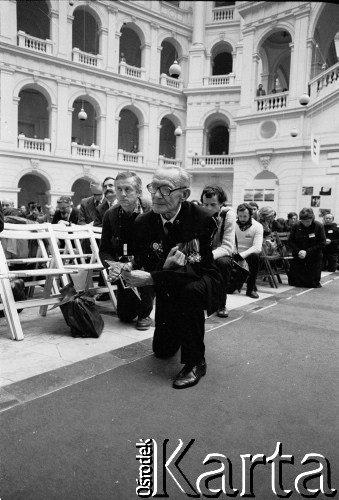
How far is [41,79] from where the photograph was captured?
20734 mm

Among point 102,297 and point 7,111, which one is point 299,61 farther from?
point 102,297

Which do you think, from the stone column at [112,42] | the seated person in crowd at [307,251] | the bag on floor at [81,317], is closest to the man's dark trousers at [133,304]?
the bag on floor at [81,317]

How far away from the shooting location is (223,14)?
86.2 feet

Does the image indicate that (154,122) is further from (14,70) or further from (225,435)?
(225,435)

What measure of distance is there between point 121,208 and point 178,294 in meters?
1.48

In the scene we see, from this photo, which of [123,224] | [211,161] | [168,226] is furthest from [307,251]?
[211,161]

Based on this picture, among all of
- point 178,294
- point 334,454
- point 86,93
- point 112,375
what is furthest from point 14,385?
point 86,93

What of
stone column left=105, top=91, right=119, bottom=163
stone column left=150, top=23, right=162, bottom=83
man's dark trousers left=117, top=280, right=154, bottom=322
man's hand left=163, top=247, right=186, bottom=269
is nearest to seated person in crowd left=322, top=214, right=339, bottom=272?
man's dark trousers left=117, top=280, right=154, bottom=322

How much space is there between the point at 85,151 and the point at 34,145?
2.81 meters

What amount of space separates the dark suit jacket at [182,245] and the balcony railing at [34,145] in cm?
1963

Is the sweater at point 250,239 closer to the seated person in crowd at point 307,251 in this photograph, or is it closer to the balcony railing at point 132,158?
the seated person in crowd at point 307,251

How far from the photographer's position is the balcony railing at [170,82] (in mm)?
24969

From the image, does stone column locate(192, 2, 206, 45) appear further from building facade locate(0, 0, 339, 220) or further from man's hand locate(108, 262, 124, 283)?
man's hand locate(108, 262, 124, 283)

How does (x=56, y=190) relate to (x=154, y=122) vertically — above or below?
below
